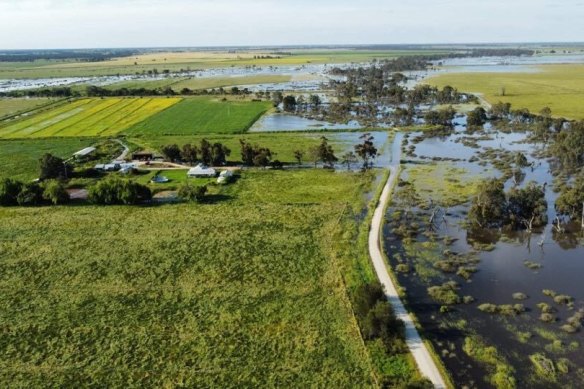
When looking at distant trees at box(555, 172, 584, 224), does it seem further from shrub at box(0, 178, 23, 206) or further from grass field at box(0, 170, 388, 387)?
shrub at box(0, 178, 23, 206)

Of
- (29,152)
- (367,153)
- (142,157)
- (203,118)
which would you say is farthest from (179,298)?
(203,118)

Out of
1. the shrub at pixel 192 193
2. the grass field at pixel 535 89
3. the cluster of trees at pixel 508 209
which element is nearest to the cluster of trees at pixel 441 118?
the grass field at pixel 535 89

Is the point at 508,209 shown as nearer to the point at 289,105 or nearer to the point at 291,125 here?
the point at 291,125

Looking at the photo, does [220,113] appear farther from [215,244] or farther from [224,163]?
[215,244]

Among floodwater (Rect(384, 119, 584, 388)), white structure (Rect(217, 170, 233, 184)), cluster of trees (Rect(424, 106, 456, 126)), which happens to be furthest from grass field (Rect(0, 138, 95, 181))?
cluster of trees (Rect(424, 106, 456, 126))

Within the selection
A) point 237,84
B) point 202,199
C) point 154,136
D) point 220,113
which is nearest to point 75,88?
point 237,84

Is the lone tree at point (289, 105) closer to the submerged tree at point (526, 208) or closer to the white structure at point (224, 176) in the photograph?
the white structure at point (224, 176)
